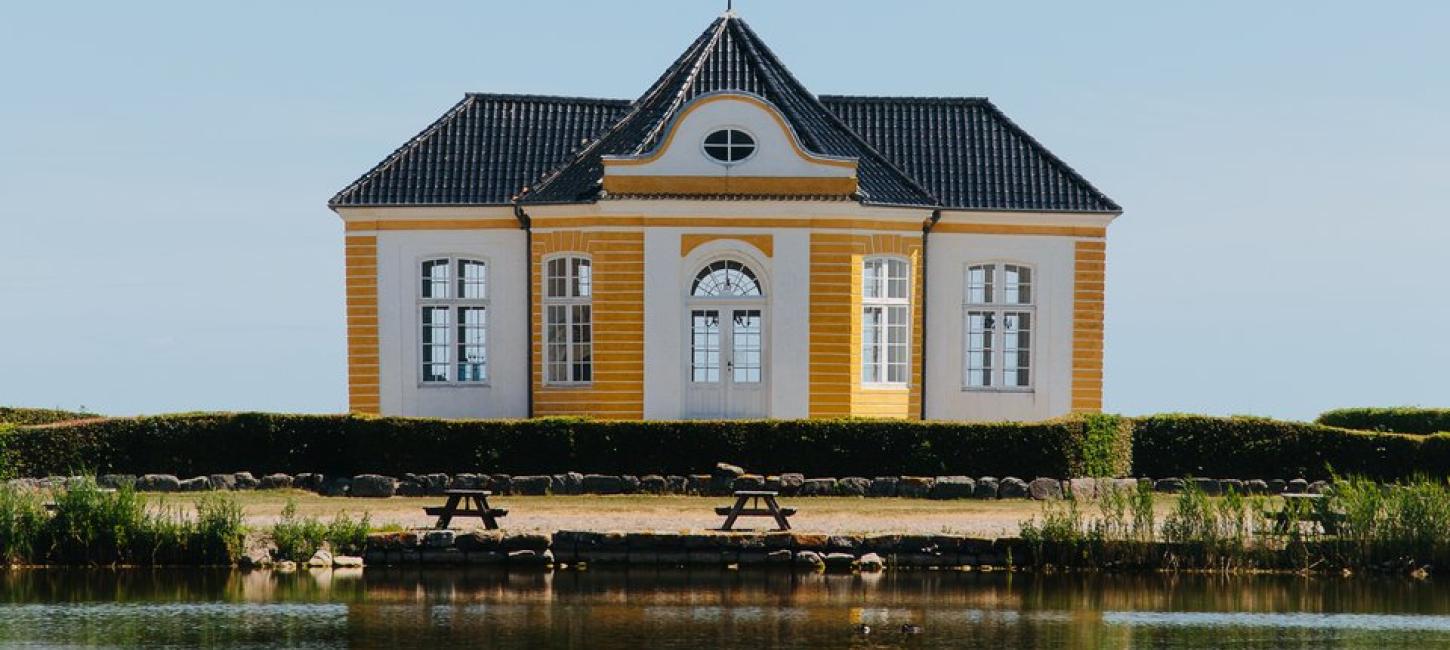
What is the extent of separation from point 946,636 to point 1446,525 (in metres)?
8.41

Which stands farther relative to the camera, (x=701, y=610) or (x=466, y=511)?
(x=466, y=511)

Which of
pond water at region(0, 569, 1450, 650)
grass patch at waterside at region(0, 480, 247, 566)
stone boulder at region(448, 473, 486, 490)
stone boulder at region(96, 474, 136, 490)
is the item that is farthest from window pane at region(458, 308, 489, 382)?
pond water at region(0, 569, 1450, 650)

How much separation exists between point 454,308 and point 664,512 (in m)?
9.03

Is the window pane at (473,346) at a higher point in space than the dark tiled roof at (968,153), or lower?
lower

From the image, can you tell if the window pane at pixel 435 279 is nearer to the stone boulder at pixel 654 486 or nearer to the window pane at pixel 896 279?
the stone boulder at pixel 654 486

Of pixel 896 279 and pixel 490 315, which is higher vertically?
pixel 896 279

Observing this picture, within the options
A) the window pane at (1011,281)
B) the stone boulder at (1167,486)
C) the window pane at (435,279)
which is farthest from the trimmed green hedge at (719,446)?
the window pane at (1011,281)

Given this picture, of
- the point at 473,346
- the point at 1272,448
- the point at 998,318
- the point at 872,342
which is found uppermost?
the point at 998,318

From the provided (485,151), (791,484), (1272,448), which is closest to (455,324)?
(485,151)

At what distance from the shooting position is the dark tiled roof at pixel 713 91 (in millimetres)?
35969

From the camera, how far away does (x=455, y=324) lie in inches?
1438

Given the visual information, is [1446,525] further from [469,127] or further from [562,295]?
[469,127]

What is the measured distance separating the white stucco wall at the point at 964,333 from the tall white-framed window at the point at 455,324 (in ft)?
25.6

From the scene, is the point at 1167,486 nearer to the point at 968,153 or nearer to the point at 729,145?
the point at 968,153
